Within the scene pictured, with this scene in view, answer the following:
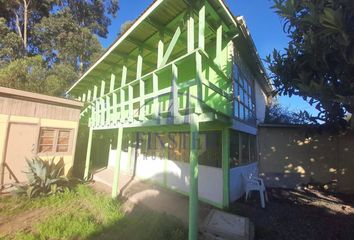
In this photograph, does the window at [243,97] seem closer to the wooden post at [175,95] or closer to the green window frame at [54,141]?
the wooden post at [175,95]

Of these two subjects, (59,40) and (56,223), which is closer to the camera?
(56,223)

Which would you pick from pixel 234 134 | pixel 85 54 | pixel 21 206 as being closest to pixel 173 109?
pixel 234 134

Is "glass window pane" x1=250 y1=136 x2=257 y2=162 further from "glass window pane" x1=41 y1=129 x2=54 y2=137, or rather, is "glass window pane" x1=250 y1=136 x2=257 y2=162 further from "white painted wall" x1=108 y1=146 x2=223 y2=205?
"glass window pane" x1=41 y1=129 x2=54 y2=137

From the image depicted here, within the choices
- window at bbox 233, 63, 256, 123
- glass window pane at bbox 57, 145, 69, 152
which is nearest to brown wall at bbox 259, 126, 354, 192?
window at bbox 233, 63, 256, 123

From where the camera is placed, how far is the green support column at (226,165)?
251 inches

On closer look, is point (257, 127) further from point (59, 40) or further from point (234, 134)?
point (59, 40)

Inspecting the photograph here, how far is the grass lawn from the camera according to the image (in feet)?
15.9

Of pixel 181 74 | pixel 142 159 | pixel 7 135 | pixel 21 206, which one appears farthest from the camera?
pixel 142 159

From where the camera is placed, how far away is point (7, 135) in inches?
321

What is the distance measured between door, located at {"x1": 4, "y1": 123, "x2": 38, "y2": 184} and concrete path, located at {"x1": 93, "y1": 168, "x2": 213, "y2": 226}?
2.94 metres

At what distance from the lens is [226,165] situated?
6516mm

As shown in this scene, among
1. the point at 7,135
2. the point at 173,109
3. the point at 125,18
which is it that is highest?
the point at 125,18

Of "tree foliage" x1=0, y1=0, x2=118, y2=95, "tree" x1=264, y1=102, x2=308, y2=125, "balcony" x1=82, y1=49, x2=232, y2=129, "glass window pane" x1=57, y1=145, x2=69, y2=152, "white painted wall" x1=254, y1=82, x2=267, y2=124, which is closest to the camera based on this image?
"balcony" x1=82, y1=49, x2=232, y2=129

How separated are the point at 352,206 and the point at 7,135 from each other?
42.1 ft
